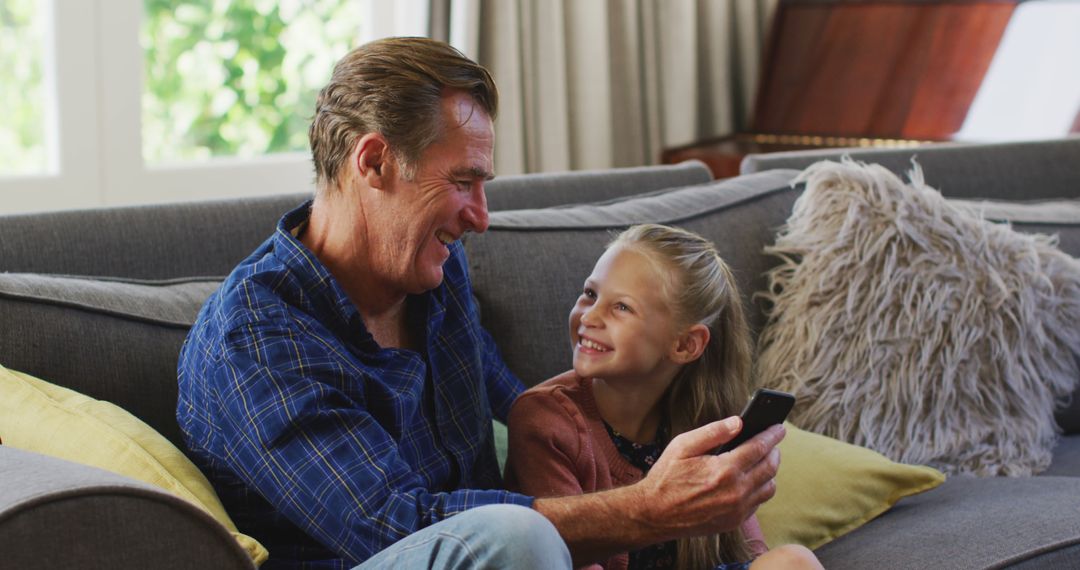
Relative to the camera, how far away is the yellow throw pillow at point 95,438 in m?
1.26

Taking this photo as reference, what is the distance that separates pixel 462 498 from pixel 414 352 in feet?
0.86

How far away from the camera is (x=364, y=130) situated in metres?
1.42

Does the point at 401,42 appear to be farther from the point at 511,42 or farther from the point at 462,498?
the point at 511,42

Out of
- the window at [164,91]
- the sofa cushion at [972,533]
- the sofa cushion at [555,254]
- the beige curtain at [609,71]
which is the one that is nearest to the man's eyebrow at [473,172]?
the sofa cushion at [555,254]

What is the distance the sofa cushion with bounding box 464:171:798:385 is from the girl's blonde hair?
0.91 ft

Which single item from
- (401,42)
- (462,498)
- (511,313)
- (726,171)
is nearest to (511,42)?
(726,171)

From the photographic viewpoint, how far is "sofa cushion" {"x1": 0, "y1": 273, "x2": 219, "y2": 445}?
1.48 m

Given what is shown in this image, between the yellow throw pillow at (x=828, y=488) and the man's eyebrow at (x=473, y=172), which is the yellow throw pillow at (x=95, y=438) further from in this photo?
the yellow throw pillow at (x=828, y=488)

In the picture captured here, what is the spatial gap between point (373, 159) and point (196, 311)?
0.37 meters

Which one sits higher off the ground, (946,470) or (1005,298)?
(1005,298)

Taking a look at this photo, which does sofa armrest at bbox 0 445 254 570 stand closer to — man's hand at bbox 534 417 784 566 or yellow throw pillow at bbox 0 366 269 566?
yellow throw pillow at bbox 0 366 269 566

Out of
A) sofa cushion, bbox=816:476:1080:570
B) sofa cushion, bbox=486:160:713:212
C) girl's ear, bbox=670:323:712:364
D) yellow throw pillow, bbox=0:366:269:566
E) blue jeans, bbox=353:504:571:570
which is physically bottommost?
sofa cushion, bbox=816:476:1080:570

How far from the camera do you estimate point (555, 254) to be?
76.4 inches

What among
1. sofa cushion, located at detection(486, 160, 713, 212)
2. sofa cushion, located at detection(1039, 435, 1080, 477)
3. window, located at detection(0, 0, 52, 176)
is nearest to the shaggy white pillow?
sofa cushion, located at detection(1039, 435, 1080, 477)
